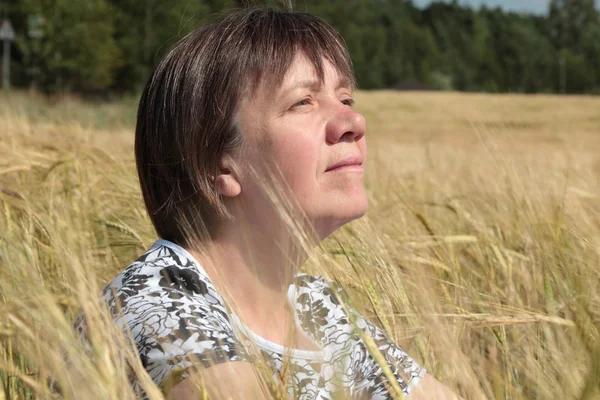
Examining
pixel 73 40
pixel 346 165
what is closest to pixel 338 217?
pixel 346 165

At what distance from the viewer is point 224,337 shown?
2.73 ft

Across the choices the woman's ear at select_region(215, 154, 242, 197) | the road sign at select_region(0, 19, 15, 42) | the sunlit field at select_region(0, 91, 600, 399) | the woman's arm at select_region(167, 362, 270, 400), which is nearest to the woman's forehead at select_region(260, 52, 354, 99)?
the woman's ear at select_region(215, 154, 242, 197)

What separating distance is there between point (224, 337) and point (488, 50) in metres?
58.1

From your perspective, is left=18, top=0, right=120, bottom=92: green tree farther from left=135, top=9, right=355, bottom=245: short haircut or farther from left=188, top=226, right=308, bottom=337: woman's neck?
left=188, top=226, right=308, bottom=337: woman's neck

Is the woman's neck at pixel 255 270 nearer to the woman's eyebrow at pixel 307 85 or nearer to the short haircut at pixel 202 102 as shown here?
→ the short haircut at pixel 202 102

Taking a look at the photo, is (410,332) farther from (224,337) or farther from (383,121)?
(383,121)

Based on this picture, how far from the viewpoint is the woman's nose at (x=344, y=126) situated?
3.63 ft

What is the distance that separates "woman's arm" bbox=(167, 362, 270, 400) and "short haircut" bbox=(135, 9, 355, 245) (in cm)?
39

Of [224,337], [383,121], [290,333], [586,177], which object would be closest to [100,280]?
[224,337]

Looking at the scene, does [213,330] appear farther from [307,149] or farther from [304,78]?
[304,78]

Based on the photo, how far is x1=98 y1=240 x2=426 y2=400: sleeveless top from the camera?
0.77 m

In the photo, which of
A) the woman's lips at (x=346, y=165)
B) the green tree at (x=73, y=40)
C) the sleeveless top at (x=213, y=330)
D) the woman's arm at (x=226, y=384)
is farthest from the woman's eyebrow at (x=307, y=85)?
the green tree at (x=73, y=40)

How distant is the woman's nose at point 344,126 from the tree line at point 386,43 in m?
24.4

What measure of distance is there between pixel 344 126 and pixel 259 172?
0.14 metres
